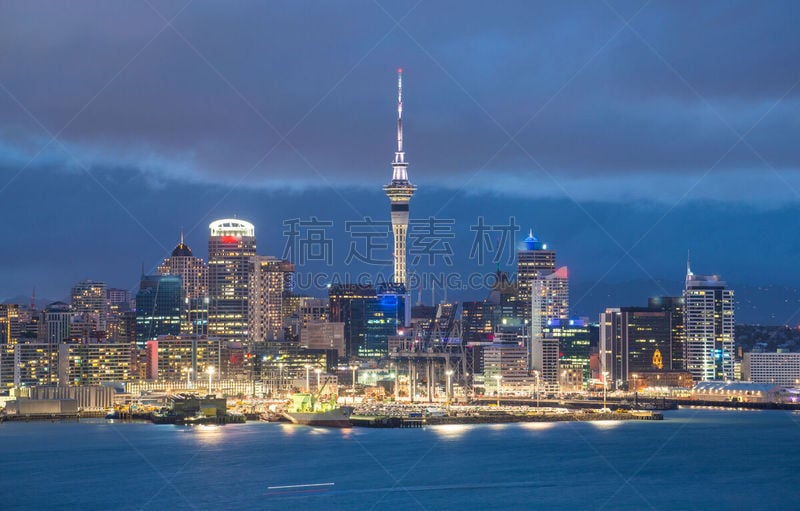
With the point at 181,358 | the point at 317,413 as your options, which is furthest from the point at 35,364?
the point at 317,413

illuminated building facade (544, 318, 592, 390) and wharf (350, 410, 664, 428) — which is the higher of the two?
illuminated building facade (544, 318, 592, 390)

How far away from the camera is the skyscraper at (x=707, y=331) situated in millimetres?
135875

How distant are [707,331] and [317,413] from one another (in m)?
61.7

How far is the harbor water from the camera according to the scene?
49.7 metres

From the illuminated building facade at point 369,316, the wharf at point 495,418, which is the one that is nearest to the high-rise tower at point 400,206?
the illuminated building facade at point 369,316

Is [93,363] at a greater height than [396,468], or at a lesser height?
greater

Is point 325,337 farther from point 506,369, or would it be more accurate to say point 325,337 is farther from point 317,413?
point 317,413

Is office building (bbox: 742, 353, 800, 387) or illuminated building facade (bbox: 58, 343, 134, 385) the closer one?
illuminated building facade (bbox: 58, 343, 134, 385)

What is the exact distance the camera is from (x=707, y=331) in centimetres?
13688

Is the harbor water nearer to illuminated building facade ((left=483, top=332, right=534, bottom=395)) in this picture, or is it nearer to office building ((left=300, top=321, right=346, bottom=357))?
illuminated building facade ((left=483, top=332, right=534, bottom=395))

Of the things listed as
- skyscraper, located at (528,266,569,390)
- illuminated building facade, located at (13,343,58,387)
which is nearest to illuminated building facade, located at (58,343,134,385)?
illuminated building facade, located at (13,343,58,387)

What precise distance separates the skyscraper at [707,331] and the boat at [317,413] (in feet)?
185

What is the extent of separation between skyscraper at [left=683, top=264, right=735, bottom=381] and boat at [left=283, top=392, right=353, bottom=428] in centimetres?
5627

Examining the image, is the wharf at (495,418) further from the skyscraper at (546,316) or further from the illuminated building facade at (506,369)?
the skyscraper at (546,316)
